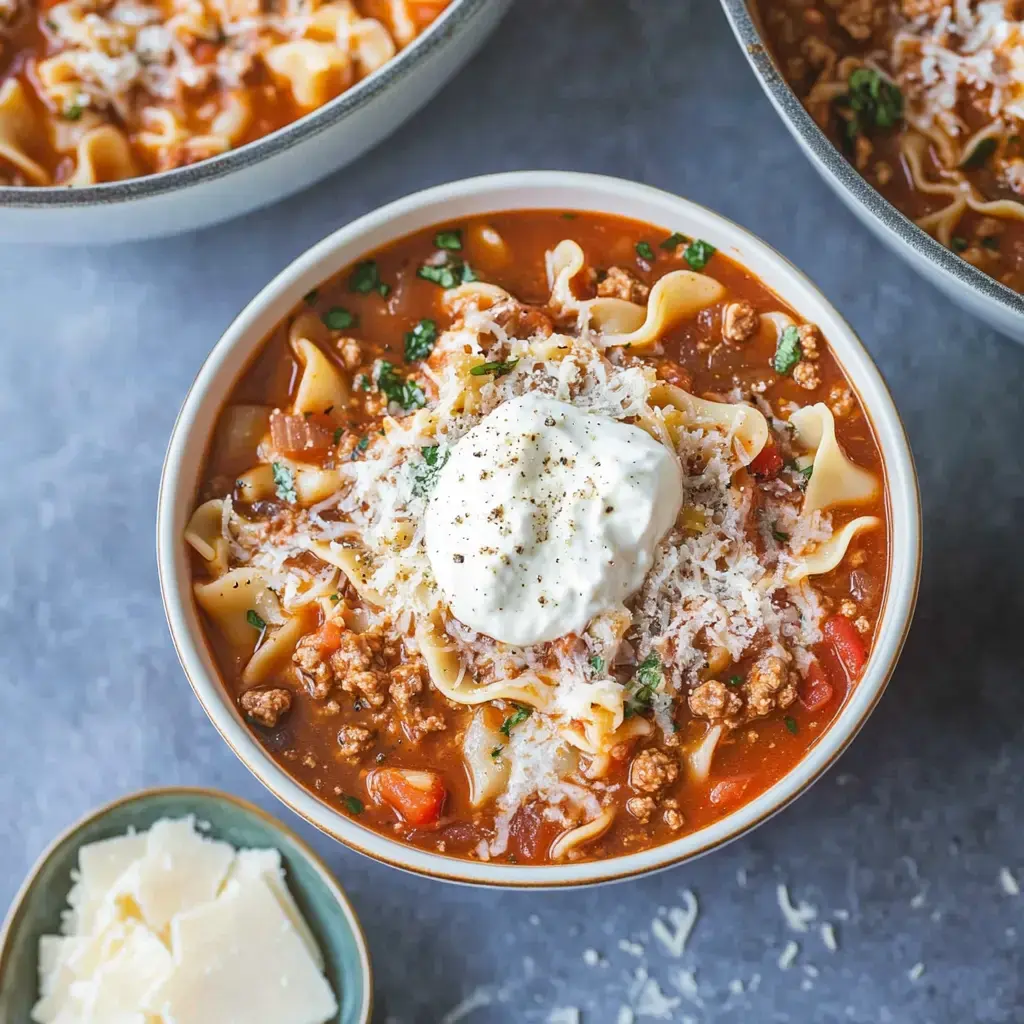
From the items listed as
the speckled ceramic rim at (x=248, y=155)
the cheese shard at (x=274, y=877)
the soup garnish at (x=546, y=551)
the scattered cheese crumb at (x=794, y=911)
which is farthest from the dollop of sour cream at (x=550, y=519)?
the scattered cheese crumb at (x=794, y=911)

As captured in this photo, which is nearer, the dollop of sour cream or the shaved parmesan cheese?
the dollop of sour cream

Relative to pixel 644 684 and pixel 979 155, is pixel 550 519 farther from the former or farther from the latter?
pixel 979 155

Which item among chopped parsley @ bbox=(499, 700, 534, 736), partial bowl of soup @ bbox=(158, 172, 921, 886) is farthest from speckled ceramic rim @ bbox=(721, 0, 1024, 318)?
chopped parsley @ bbox=(499, 700, 534, 736)

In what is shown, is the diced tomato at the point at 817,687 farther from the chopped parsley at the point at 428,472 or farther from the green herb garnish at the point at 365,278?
the green herb garnish at the point at 365,278

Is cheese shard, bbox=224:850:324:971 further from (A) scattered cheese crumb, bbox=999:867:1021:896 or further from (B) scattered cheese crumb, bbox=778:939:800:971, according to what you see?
(A) scattered cheese crumb, bbox=999:867:1021:896

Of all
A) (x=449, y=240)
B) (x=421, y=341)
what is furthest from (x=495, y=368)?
(x=449, y=240)

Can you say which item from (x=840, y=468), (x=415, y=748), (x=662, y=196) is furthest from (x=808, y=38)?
(x=415, y=748)

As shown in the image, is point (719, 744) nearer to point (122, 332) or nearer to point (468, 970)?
point (468, 970)
